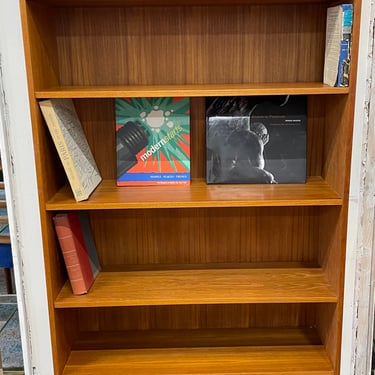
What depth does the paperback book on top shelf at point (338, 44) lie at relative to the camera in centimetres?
151

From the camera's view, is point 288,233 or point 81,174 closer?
point 81,174

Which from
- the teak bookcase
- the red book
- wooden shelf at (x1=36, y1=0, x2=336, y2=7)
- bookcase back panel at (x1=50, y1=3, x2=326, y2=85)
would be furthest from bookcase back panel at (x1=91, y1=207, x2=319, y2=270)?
wooden shelf at (x1=36, y1=0, x2=336, y2=7)

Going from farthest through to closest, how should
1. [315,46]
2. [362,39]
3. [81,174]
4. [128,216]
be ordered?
[128,216], [315,46], [81,174], [362,39]

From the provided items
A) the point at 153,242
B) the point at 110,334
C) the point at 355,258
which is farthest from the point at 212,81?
the point at 110,334

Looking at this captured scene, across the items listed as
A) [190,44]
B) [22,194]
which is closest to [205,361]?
[22,194]

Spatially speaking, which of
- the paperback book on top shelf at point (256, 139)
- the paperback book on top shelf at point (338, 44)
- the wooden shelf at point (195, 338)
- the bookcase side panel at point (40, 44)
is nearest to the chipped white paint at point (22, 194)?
the bookcase side panel at point (40, 44)

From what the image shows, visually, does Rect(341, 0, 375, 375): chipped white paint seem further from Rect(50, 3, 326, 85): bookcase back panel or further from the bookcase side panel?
the bookcase side panel

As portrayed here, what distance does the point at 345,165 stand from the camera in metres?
1.59

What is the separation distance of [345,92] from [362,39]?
0.15 meters

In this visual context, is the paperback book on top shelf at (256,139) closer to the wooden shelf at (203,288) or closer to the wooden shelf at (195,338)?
the wooden shelf at (203,288)

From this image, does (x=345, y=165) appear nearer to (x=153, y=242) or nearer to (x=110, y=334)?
(x=153, y=242)

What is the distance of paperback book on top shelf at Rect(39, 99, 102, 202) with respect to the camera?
1.59 m

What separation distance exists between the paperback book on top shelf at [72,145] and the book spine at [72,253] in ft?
0.35

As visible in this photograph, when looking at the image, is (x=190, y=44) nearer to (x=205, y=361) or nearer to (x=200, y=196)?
(x=200, y=196)
